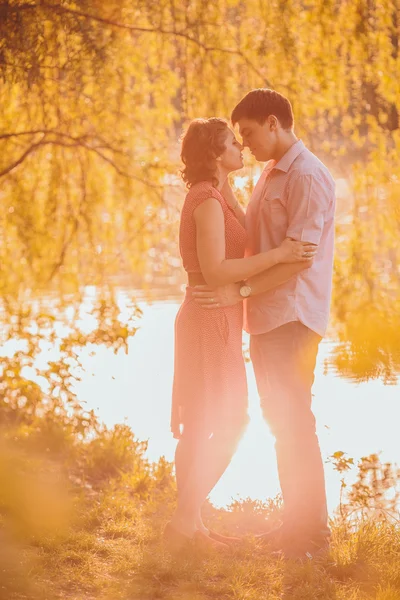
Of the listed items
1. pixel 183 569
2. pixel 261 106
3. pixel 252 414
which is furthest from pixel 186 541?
pixel 252 414

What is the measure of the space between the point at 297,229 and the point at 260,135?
414mm

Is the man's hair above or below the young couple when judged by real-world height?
above

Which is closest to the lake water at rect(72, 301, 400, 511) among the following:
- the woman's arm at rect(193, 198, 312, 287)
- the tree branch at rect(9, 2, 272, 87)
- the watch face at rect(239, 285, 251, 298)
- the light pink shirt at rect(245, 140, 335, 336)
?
the light pink shirt at rect(245, 140, 335, 336)

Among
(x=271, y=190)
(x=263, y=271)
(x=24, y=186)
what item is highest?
(x=24, y=186)

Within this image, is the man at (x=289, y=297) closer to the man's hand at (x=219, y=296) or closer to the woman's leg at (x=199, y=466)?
the man's hand at (x=219, y=296)

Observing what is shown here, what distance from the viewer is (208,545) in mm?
3711

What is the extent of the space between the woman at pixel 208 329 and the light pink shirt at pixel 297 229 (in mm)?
77

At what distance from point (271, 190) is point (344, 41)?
2339 mm

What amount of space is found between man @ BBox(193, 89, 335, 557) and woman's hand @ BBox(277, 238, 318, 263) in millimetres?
28

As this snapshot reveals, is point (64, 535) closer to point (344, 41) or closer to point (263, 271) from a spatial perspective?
point (263, 271)

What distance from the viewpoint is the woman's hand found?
347cm

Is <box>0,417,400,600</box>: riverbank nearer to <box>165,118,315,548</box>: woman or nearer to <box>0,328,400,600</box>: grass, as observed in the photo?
<box>0,328,400,600</box>: grass

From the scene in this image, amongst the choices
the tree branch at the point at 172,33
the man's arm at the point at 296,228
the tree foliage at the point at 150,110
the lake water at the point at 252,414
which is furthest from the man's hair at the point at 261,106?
the tree branch at the point at 172,33

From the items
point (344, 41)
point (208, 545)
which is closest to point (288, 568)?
point (208, 545)
